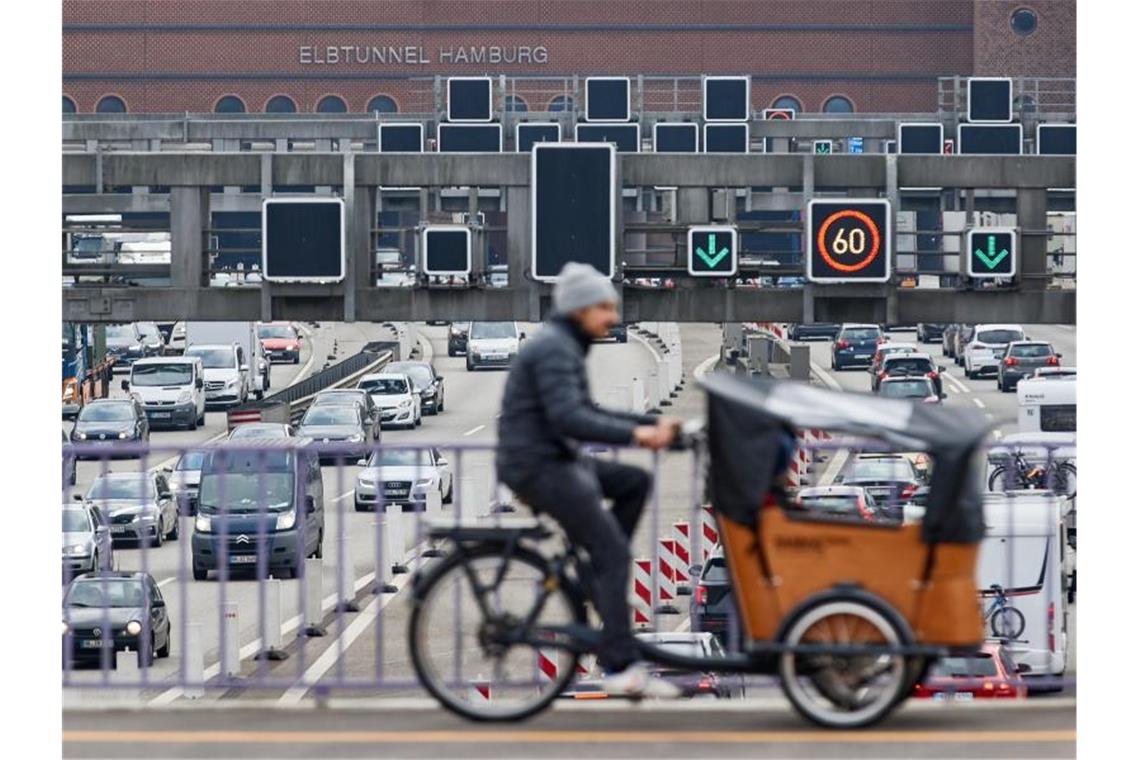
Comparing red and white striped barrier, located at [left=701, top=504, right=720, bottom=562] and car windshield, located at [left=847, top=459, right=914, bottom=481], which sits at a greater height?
car windshield, located at [left=847, top=459, right=914, bottom=481]

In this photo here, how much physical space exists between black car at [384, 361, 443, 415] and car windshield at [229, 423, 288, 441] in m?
11.4

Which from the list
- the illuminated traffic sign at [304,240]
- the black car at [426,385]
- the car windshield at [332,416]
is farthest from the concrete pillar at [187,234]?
the black car at [426,385]

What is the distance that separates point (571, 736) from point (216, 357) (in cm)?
6318

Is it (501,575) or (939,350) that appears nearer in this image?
(501,575)

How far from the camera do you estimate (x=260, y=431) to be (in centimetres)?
5441

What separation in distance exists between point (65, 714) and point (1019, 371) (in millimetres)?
61644

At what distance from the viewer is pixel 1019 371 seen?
229 feet

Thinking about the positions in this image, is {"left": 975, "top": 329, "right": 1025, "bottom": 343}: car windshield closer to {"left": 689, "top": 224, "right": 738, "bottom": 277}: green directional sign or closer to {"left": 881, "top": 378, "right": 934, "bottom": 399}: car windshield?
{"left": 881, "top": 378, "right": 934, "bottom": 399}: car windshield

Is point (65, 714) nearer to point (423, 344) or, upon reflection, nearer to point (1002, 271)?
point (1002, 271)

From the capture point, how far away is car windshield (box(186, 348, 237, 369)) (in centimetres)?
7112

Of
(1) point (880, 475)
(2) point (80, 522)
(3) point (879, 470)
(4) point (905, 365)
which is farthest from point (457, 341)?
(2) point (80, 522)

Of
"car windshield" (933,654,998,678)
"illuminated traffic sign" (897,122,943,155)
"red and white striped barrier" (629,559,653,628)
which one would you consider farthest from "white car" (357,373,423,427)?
"car windshield" (933,654,998,678)

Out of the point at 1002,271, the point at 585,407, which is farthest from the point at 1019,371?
the point at 585,407

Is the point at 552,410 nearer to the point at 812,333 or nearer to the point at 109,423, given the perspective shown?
the point at 109,423
